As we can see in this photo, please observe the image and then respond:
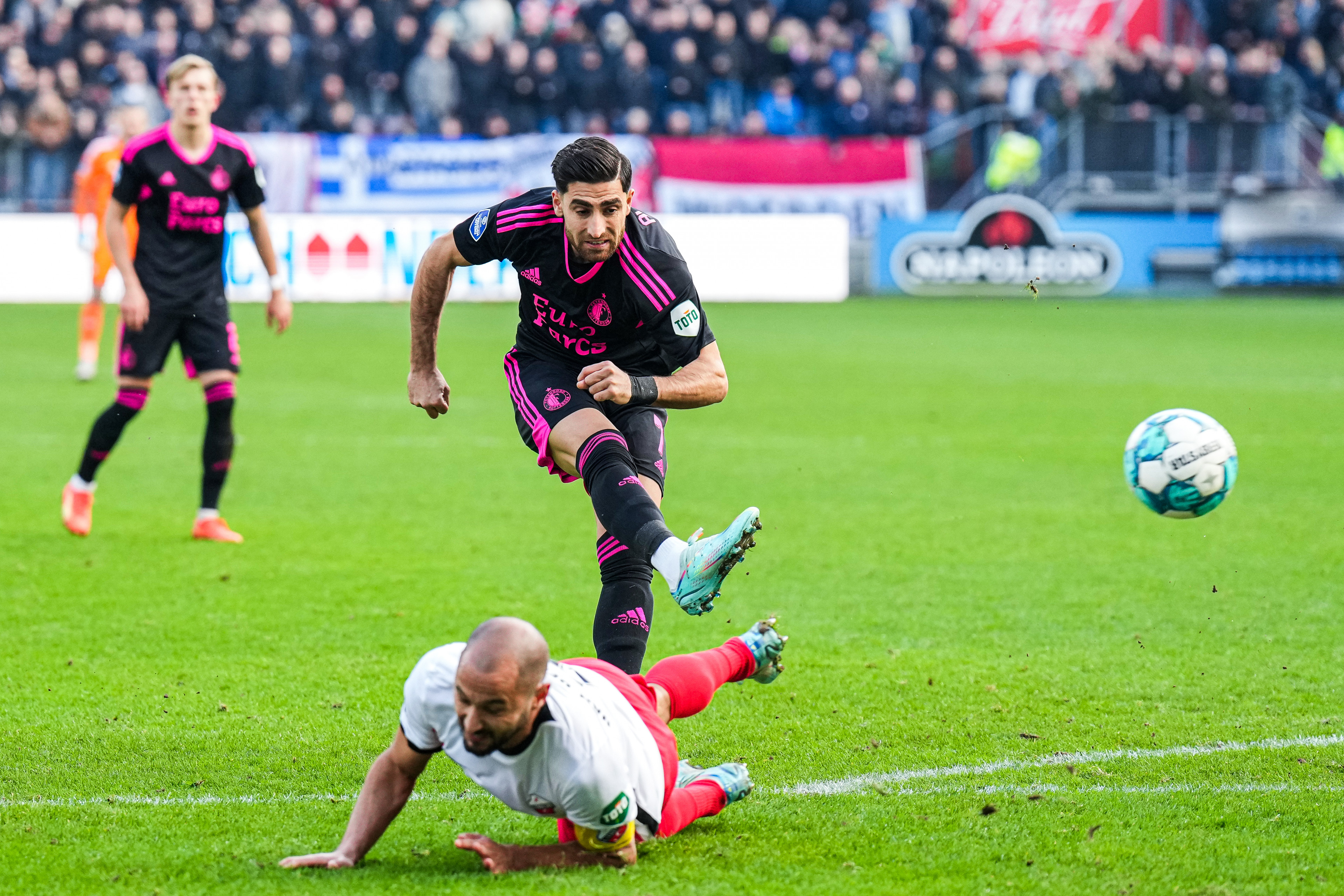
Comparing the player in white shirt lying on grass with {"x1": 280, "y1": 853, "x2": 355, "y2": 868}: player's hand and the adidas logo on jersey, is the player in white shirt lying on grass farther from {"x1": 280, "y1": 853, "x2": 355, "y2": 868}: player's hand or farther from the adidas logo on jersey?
the adidas logo on jersey

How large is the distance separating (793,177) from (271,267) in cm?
1700

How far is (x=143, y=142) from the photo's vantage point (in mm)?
7270

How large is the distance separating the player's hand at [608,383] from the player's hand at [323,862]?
1.39 m

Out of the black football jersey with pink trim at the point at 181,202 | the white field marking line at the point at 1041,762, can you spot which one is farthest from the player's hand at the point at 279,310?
the white field marking line at the point at 1041,762

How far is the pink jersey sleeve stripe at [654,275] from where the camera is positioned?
14.9 feet

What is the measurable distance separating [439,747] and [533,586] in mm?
3224

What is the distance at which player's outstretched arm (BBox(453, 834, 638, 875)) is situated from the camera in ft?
11.2

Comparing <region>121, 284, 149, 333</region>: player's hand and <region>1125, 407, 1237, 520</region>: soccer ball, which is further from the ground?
<region>121, 284, 149, 333</region>: player's hand

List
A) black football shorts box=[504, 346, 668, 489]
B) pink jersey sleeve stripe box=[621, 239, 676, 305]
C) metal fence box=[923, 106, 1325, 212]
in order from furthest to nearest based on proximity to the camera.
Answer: metal fence box=[923, 106, 1325, 212] < black football shorts box=[504, 346, 668, 489] < pink jersey sleeve stripe box=[621, 239, 676, 305]

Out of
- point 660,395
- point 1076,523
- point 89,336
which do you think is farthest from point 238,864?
point 89,336

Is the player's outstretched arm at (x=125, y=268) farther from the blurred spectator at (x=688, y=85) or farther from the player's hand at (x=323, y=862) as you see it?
the blurred spectator at (x=688, y=85)

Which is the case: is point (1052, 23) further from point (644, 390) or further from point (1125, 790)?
point (1125, 790)

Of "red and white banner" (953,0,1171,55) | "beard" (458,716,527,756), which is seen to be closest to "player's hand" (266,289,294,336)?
"beard" (458,716,527,756)

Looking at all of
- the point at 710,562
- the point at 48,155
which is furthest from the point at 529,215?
the point at 48,155
